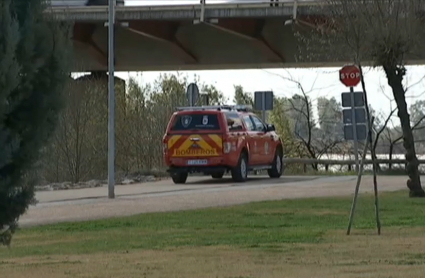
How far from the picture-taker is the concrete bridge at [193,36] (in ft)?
141

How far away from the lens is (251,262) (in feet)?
42.3

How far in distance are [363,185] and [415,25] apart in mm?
7246

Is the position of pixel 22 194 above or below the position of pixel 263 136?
below

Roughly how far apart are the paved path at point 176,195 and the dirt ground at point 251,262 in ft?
16.6

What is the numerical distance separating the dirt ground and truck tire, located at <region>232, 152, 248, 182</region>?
1551 centimetres

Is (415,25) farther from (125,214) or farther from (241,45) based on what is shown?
(241,45)

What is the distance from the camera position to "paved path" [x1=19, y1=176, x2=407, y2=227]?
20.9 m

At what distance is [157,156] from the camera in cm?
3869

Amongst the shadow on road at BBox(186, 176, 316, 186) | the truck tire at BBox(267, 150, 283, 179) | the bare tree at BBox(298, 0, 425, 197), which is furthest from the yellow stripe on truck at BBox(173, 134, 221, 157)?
the bare tree at BBox(298, 0, 425, 197)

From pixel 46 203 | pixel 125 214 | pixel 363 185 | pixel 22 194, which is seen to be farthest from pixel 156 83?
pixel 22 194

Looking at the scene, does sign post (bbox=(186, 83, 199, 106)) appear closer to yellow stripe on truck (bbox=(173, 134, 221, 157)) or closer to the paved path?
the paved path

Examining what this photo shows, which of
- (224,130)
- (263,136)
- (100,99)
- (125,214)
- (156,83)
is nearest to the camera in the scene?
(125,214)

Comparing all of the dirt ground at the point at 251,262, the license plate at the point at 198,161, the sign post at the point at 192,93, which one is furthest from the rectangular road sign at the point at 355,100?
the sign post at the point at 192,93

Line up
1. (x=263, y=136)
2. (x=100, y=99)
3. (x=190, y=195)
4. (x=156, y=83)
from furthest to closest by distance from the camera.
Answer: (x=156, y=83), (x=100, y=99), (x=263, y=136), (x=190, y=195)
